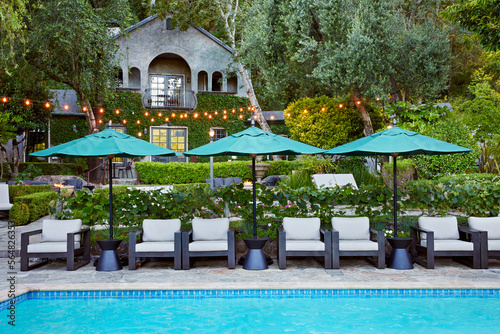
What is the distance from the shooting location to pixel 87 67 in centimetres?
1617

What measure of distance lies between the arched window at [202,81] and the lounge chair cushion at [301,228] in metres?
19.8

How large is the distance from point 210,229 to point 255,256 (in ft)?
2.74

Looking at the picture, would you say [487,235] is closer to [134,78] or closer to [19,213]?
[19,213]

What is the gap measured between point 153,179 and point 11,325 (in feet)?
44.4

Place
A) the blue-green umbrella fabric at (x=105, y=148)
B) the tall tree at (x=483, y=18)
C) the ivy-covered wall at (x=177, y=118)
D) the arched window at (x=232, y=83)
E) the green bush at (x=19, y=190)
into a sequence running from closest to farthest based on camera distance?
the blue-green umbrella fabric at (x=105, y=148) → the tall tree at (x=483, y=18) → the green bush at (x=19, y=190) → the ivy-covered wall at (x=177, y=118) → the arched window at (x=232, y=83)

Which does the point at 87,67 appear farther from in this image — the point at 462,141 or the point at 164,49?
the point at 462,141

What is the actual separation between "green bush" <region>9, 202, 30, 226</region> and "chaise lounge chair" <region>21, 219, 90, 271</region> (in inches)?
149

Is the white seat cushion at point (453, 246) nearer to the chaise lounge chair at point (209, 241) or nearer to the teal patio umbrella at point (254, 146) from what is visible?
the teal patio umbrella at point (254, 146)

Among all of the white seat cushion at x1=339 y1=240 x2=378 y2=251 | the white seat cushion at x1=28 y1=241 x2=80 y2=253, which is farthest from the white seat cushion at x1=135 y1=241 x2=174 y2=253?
the white seat cushion at x1=339 y1=240 x2=378 y2=251

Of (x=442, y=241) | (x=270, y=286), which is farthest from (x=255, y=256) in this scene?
(x=442, y=241)

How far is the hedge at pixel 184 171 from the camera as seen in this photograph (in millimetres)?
17828

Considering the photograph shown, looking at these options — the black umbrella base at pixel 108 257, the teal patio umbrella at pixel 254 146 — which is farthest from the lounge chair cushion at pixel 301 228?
the black umbrella base at pixel 108 257

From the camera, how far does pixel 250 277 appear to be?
582 centimetres

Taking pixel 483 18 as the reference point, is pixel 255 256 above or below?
below
